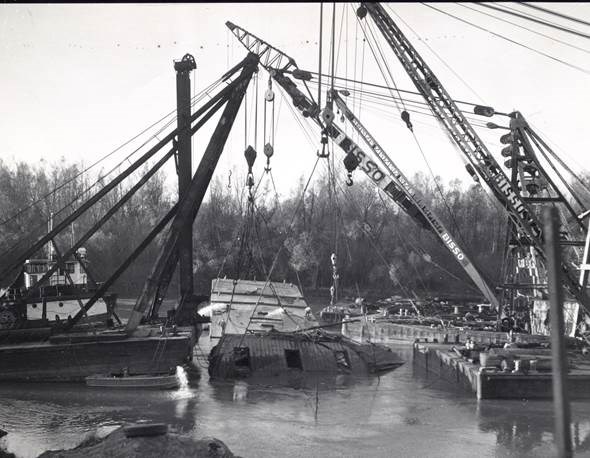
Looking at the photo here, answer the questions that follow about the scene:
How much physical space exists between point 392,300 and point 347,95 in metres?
25.5

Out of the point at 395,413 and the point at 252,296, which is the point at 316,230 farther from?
the point at 395,413

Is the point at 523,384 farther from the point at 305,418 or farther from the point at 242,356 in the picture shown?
the point at 242,356

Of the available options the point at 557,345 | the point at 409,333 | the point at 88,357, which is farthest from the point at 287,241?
the point at 557,345

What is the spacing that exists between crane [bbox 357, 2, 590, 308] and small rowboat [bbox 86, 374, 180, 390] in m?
14.0

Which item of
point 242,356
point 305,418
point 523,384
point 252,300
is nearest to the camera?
point 305,418

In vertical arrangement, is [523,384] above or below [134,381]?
above

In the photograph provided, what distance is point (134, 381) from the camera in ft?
61.6

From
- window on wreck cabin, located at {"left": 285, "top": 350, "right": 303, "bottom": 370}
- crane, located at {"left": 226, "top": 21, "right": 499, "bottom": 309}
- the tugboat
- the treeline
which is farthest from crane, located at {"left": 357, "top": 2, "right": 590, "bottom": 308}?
the treeline

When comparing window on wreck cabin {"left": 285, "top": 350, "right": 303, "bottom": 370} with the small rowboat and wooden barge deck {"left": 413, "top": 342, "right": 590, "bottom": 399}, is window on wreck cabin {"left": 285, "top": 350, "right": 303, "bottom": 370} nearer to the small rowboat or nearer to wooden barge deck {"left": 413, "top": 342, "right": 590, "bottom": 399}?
the small rowboat

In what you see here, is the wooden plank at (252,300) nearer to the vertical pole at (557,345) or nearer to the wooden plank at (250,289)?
the wooden plank at (250,289)

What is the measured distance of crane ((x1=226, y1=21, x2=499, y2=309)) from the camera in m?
23.1

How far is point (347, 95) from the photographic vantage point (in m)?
22.8

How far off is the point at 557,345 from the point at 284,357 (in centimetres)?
1658

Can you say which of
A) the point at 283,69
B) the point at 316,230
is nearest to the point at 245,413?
the point at 283,69
